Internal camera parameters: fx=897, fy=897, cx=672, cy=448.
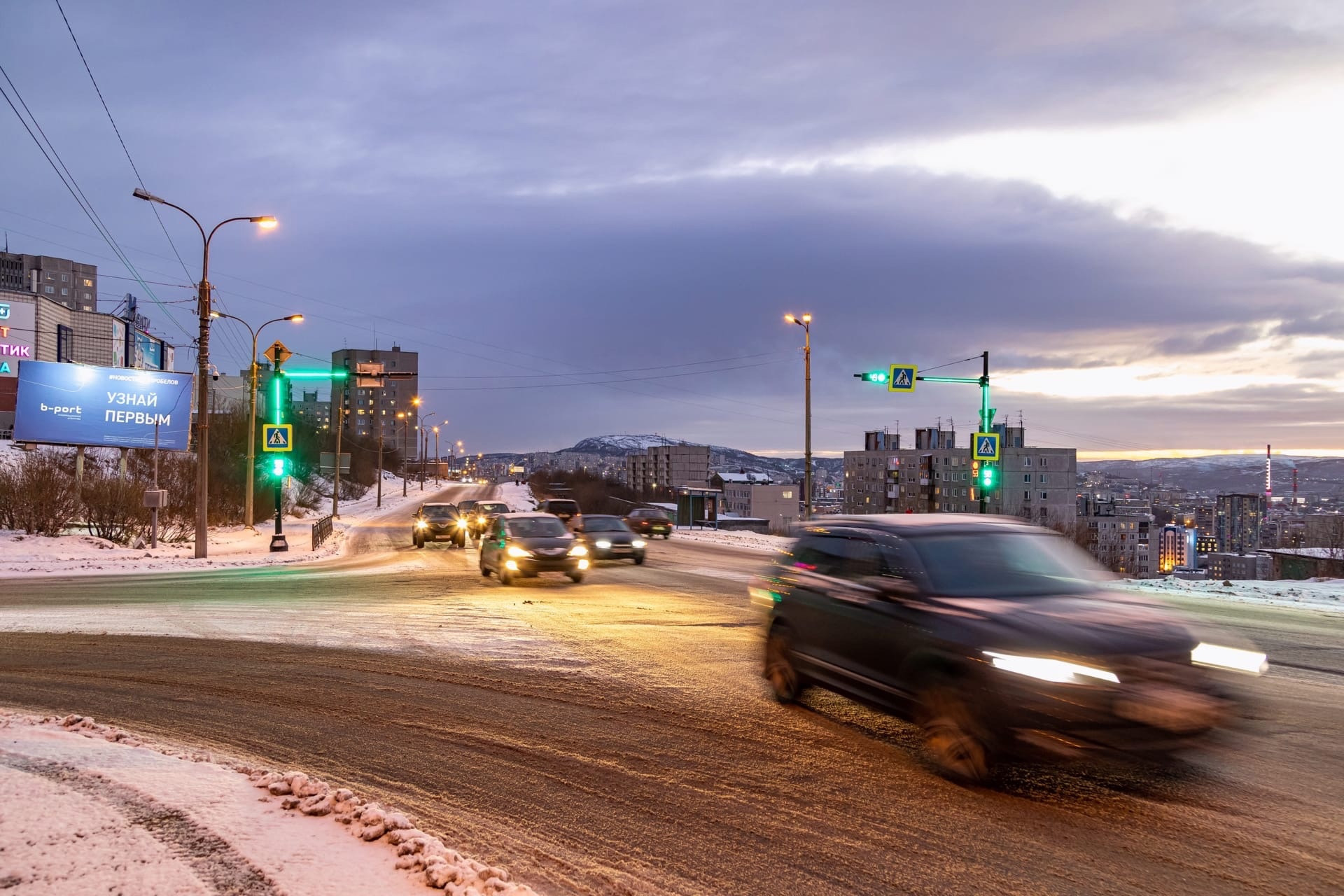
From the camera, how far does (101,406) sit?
1481 inches

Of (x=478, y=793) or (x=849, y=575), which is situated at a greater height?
(x=849, y=575)

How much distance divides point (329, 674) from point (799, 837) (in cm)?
665

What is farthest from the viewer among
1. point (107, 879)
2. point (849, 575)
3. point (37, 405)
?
point (37, 405)

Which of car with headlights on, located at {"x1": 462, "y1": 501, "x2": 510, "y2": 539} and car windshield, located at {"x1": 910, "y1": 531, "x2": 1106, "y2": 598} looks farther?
car with headlights on, located at {"x1": 462, "y1": 501, "x2": 510, "y2": 539}

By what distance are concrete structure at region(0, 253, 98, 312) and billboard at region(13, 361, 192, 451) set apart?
172056 mm

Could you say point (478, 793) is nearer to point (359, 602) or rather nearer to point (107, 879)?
point (107, 879)

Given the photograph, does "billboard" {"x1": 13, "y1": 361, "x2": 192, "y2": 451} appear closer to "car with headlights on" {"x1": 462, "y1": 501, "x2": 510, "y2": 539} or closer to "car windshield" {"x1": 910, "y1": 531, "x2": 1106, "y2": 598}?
"car with headlights on" {"x1": 462, "y1": 501, "x2": 510, "y2": 539}

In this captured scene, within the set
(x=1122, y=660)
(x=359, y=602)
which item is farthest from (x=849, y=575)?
(x=359, y=602)

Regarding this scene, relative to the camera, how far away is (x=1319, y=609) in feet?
53.3

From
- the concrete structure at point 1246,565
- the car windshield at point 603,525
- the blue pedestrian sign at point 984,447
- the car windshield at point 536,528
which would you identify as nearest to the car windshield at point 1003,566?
the car windshield at point 536,528

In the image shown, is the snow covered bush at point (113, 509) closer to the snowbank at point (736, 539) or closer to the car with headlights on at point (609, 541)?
the car with headlights on at point (609, 541)

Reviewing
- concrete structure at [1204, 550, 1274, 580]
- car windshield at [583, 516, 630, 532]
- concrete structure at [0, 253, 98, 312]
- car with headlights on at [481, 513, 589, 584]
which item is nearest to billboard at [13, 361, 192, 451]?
car windshield at [583, 516, 630, 532]

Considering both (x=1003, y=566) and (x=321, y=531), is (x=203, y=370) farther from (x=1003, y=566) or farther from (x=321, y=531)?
(x=1003, y=566)

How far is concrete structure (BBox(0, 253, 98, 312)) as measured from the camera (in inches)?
7205
